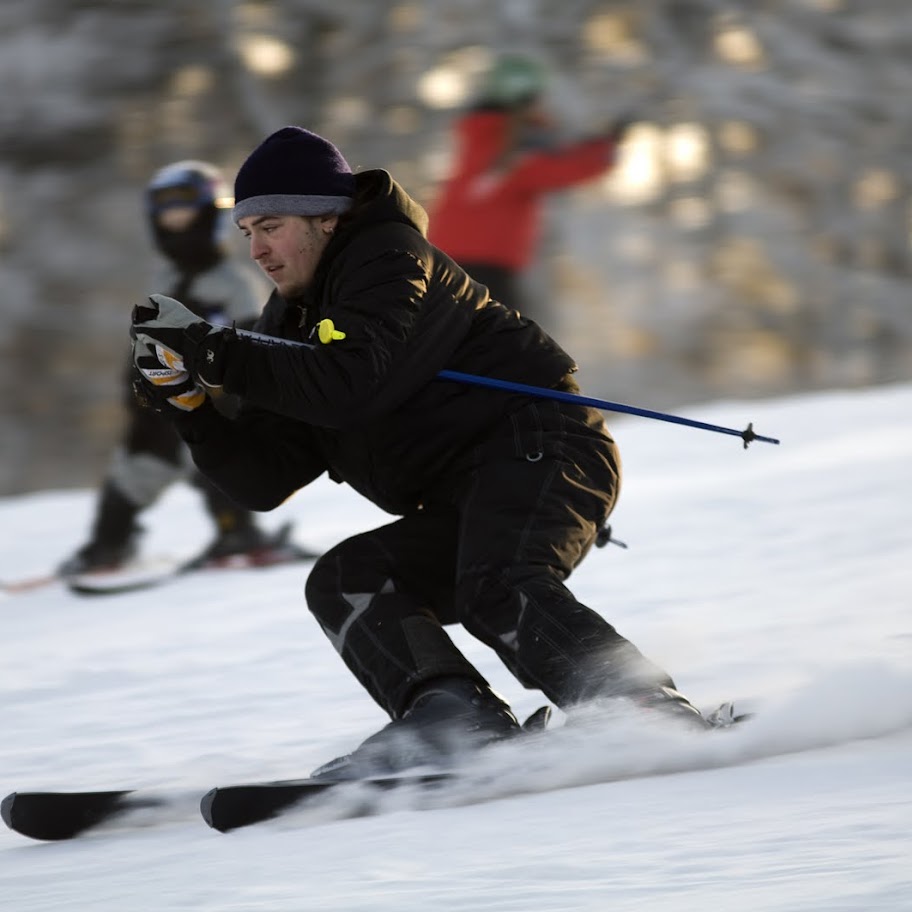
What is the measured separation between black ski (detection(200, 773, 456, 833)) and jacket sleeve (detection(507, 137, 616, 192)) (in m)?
3.75

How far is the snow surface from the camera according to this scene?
2.39 meters

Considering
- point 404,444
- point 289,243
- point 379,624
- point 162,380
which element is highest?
point 289,243

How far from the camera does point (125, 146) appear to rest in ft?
31.2

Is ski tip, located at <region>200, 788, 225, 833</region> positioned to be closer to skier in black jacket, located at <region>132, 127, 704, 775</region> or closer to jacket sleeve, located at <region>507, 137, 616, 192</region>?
skier in black jacket, located at <region>132, 127, 704, 775</region>

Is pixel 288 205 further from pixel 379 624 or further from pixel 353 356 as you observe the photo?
pixel 379 624

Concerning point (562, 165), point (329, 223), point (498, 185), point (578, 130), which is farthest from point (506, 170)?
point (578, 130)

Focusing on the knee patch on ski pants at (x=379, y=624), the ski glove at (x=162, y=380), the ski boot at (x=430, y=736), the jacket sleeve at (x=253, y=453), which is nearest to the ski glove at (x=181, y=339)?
the ski glove at (x=162, y=380)

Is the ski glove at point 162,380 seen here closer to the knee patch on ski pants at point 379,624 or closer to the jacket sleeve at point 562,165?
the knee patch on ski pants at point 379,624

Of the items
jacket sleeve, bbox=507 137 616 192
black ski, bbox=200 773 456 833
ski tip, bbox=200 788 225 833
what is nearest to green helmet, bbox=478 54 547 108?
jacket sleeve, bbox=507 137 616 192

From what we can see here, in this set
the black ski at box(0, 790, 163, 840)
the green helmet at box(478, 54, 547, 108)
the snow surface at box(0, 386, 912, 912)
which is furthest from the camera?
the green helmet at box(478, 54, 547, 108)

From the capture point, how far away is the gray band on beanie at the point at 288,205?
3.00 metres

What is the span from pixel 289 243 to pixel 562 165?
3350 millimetres

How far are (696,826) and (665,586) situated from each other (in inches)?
91.3

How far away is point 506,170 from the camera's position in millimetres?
6273
